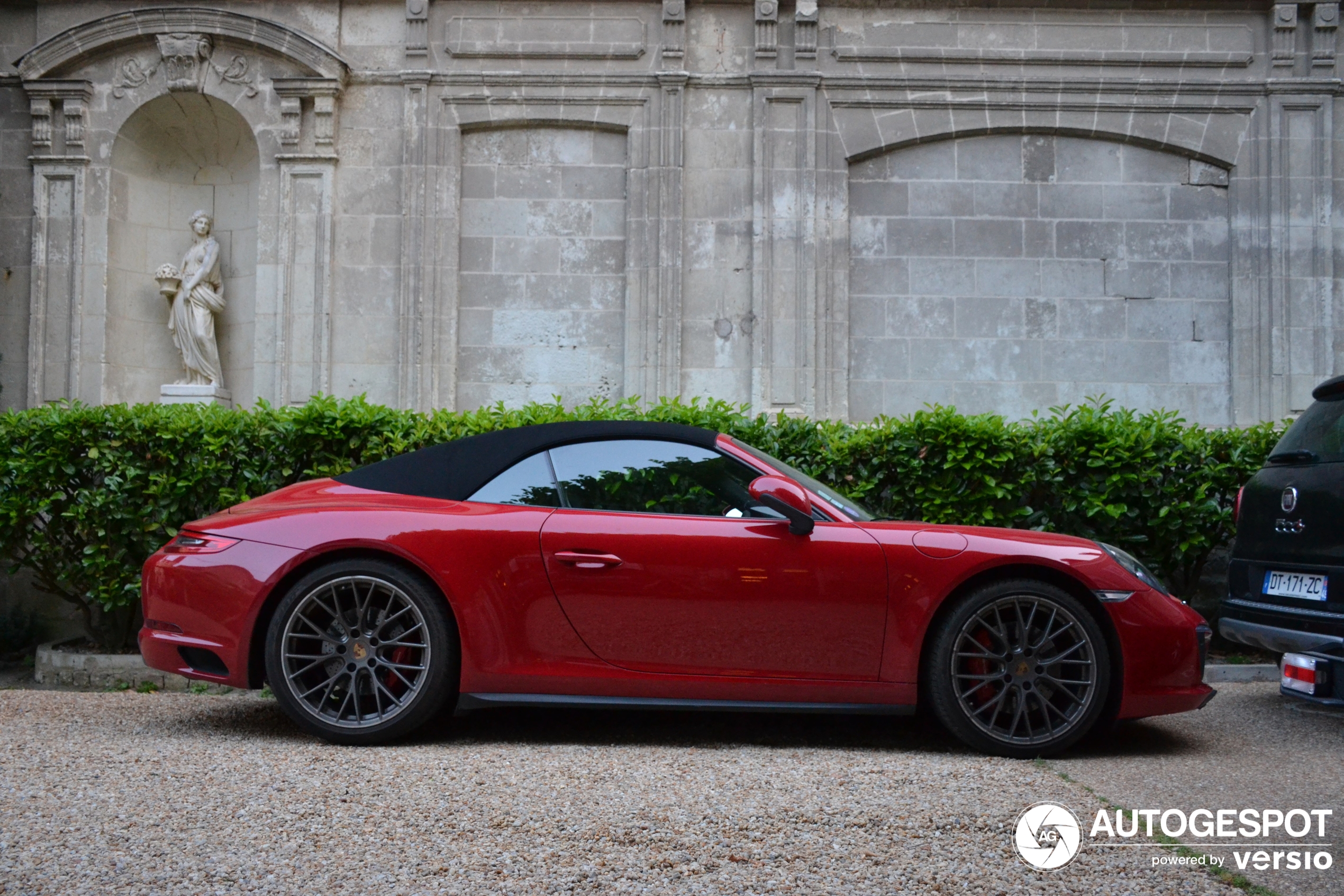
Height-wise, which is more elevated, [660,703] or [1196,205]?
[1196,205]

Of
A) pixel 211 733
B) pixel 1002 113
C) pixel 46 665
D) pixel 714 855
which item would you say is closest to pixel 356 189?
pixel 46 665

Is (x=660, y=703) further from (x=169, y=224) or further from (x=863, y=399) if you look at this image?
(x=169, y=224)

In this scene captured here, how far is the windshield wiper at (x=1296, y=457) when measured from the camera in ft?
16.0

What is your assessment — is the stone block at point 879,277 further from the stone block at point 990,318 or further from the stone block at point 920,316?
the stone block at point 990,318

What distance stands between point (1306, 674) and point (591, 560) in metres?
2.68

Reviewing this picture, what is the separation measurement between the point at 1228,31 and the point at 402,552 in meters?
10.6

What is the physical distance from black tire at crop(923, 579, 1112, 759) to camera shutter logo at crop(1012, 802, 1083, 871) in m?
0.84

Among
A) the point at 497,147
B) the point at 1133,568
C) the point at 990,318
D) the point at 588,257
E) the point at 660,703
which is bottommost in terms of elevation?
the point at 660,703

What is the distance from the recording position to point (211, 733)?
456 cm

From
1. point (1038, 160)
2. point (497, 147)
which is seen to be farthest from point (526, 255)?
point (1038, 160)

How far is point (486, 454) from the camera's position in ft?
15.1

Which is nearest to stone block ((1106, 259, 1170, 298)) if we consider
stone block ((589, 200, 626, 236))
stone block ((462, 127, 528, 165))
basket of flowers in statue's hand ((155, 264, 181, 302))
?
stone block ((589, 200, 626, 236))

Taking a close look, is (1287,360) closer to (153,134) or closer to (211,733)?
(211,733)

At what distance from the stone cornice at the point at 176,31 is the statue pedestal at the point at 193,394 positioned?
3355 mm
